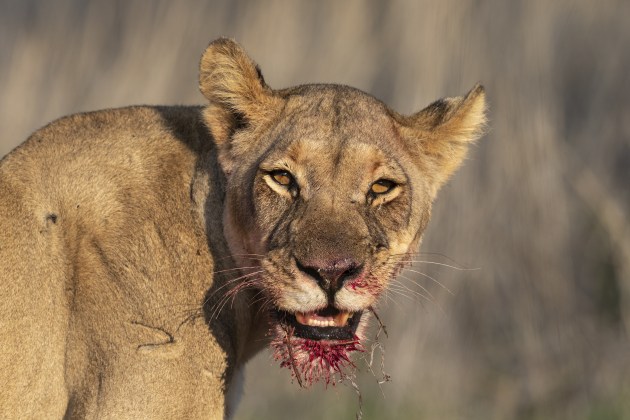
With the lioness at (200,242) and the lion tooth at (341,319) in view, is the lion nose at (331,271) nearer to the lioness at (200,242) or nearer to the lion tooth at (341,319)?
the lioness at (200,242)

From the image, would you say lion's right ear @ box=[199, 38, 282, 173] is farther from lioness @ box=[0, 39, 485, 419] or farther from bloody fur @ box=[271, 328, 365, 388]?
bloody fur @ box=[271, 328, 365, 388]

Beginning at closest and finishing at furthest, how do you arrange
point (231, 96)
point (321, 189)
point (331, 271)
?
point (331, 271)
point (321, 189)
point (231, 96)

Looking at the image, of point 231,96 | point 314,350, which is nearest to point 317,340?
point 314,350

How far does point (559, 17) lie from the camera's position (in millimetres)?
8352

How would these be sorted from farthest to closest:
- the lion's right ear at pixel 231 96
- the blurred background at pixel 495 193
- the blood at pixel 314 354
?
the blurred background at pixel 495 193 → the lion's right ear at pixel 231 96 → the blood at pixel 314 354

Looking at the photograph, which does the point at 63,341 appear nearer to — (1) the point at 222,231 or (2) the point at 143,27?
(1) the point at 222,231

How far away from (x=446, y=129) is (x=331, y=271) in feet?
3.79

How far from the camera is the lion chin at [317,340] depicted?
4.12 metres

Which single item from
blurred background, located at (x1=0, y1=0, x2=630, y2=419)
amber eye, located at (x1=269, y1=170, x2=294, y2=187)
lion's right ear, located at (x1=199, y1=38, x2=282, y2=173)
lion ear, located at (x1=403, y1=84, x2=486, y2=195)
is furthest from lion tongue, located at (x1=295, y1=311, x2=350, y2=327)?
blurred background, located at (x1=0, y1=0, x2=630, y2=419)

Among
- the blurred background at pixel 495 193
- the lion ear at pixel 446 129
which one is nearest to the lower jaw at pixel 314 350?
the lion ear at pixel 446 129

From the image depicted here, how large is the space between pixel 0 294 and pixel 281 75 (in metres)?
4.69

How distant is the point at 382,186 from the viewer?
14.4 ft

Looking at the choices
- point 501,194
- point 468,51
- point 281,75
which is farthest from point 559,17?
point 281,75

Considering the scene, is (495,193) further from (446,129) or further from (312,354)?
(312,354)
